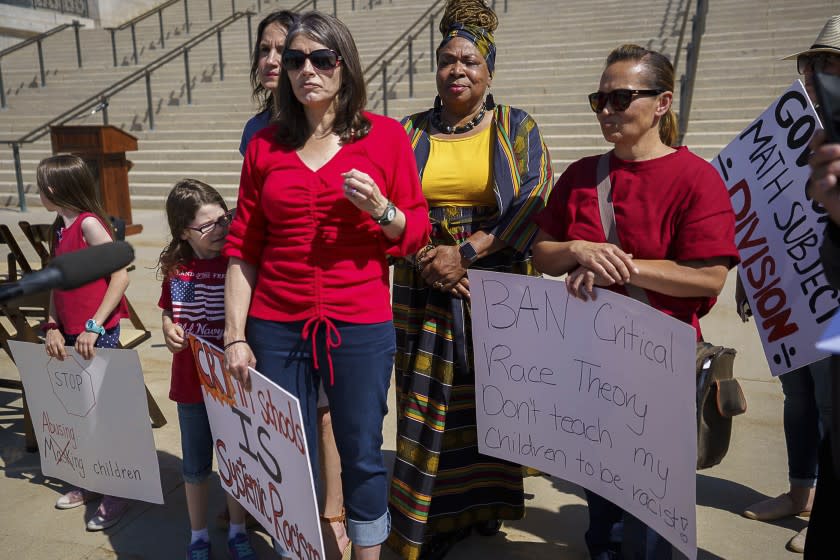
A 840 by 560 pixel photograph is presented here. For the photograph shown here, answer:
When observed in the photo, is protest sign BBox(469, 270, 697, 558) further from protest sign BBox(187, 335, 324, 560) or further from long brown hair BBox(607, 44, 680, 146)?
protest sign BBox(187, 335, 324, 560)

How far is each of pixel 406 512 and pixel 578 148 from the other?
28.2 ft

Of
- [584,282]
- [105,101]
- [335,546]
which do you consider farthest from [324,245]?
[105,101]

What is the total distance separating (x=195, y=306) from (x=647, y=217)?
1.59m

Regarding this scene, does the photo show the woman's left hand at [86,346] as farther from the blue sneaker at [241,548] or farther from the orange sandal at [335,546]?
the orange sandal at [335,546]

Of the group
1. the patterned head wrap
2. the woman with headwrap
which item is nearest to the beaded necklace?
the woman with headwrap

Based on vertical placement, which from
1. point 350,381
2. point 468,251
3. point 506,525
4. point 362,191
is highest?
point 362,191

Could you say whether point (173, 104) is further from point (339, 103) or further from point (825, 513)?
point (825, 513)

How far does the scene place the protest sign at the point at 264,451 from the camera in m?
1.99

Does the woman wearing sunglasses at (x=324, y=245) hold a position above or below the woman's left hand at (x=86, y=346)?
above

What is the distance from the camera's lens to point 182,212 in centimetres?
253

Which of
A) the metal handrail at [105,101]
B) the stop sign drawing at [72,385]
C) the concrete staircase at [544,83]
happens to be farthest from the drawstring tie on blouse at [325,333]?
the metal handrail at [105,101]

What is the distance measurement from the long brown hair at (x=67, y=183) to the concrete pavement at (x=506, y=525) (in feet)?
4.20

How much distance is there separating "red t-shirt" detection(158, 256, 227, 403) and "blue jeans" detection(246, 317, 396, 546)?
0.44 meters

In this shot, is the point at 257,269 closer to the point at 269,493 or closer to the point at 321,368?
the point at 321,368
